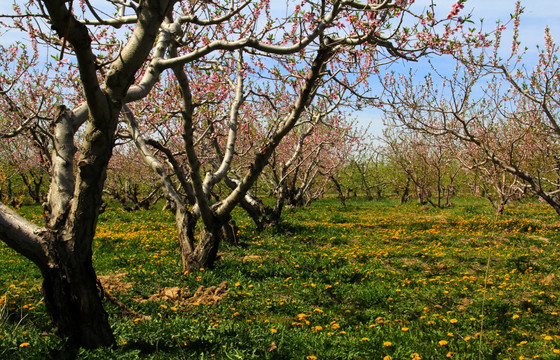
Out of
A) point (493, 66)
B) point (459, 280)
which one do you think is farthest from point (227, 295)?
point (493, 66)

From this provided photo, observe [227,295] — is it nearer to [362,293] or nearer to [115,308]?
[115,308]

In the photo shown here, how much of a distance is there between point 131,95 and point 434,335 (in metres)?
4.28

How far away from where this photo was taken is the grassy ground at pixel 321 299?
13.9 feet

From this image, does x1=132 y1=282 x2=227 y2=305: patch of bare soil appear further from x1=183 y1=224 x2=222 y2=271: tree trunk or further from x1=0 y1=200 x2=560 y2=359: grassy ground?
x1=183 y1=224 x2=222 y2=271: tree trunk

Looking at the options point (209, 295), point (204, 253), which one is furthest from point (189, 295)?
point (204, 253)

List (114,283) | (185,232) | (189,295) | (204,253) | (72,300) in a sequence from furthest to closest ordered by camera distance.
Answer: (185,232)
(204,253)
(114,283)
(189,295)
(72,300)

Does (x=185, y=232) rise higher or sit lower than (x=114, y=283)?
higher

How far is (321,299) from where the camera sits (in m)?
6.21

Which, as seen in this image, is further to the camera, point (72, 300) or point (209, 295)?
point (209, 295)

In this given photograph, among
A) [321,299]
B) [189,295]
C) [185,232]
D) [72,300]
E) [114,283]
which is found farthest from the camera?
[185,232]

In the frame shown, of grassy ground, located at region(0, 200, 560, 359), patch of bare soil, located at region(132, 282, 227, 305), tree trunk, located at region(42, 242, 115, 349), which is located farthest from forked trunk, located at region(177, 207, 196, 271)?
tree trunk, located at region(42, 242, 115, 349)

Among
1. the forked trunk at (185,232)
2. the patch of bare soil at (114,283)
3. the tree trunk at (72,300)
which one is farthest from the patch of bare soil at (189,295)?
the tree trunk at (72,300)

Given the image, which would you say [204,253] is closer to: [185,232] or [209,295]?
[185,232]

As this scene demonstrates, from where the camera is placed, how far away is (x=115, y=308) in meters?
5.48
